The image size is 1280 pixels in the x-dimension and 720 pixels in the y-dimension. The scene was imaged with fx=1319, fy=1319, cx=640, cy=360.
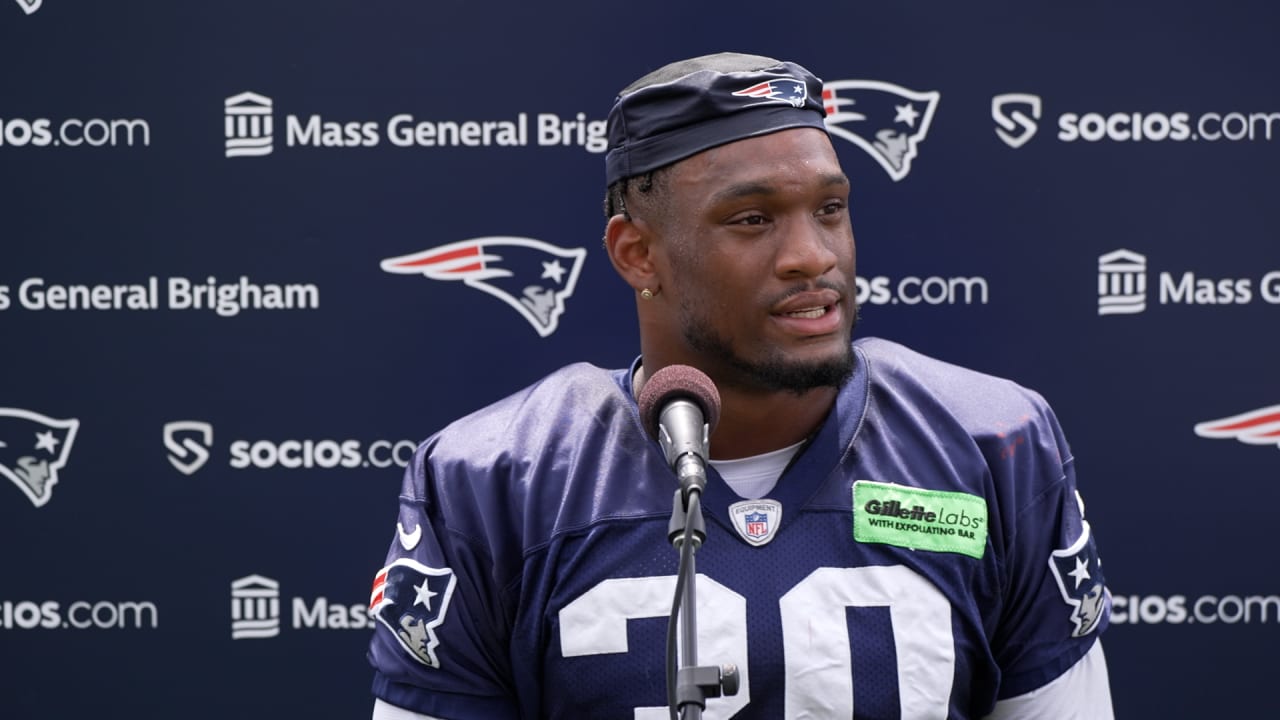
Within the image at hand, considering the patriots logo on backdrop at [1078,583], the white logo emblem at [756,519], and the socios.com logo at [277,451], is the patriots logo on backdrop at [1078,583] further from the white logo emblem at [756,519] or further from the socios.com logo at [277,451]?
the socios.com logo at [277,451]

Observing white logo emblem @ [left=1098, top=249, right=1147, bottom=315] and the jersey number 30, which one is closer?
the jersey number 30

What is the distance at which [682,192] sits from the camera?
173cm

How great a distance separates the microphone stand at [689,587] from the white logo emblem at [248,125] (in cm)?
149

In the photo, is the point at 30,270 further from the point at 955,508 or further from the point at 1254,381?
the point at 1254,381

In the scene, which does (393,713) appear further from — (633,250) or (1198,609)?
(1198,609)

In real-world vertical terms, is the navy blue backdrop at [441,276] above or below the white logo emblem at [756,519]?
above

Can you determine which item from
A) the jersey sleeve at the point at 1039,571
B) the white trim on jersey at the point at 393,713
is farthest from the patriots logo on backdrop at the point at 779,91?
the white trim on jersey at the point at 393,713

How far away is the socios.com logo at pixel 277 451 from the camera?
249 cm

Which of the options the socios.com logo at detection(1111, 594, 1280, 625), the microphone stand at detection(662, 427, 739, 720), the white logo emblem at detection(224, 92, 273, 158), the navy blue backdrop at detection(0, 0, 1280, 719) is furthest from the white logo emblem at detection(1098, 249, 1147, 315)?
the white logo emblem at detection(224, 92, 273, 158)

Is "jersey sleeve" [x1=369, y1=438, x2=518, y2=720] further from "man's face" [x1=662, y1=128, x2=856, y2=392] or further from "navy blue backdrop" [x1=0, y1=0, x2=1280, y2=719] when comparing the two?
"navy blue backdrop" [x1=0, y1=0, x2=1280, y2=719]

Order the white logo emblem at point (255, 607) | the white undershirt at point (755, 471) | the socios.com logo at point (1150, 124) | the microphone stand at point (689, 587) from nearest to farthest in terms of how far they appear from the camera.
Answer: the microphone stand at point (689, 587), the white undershirt at point (755, 471), the socios.com logo at point (1150, 124), the white logo emblem at point (255, 607)

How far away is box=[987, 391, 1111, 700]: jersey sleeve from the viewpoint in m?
1.74

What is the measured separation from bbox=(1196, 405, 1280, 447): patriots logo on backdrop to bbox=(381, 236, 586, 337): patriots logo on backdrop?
4.00ft

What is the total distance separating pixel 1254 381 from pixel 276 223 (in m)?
1.83
